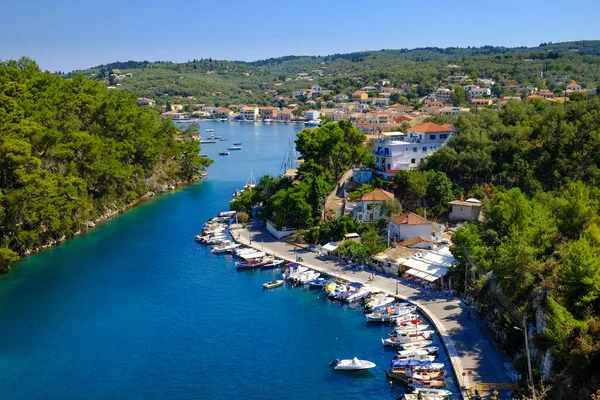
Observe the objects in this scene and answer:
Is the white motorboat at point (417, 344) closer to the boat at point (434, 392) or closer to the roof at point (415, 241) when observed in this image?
the boat at point (434, 392)

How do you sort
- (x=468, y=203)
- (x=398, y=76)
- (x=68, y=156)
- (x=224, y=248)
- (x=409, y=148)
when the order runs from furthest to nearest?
(x=398, y=76)
(x=68, y=156)
(x=409, y=148)
(x=224, y=248)
(x=468, y=203)

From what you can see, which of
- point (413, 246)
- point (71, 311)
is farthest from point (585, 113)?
point (71, 311)

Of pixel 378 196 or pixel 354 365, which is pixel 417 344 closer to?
pixel 354 365

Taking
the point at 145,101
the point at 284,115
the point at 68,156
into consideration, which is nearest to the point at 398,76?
the point at 284,115

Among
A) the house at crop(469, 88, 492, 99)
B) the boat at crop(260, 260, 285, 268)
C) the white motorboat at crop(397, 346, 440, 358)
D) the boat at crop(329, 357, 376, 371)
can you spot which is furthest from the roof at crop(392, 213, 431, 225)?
the house at crop(469, 88, 492, 99)

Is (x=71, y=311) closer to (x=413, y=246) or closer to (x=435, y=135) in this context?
(x=413, y=246)

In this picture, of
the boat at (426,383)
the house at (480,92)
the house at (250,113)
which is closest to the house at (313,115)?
the house at (250,113)
